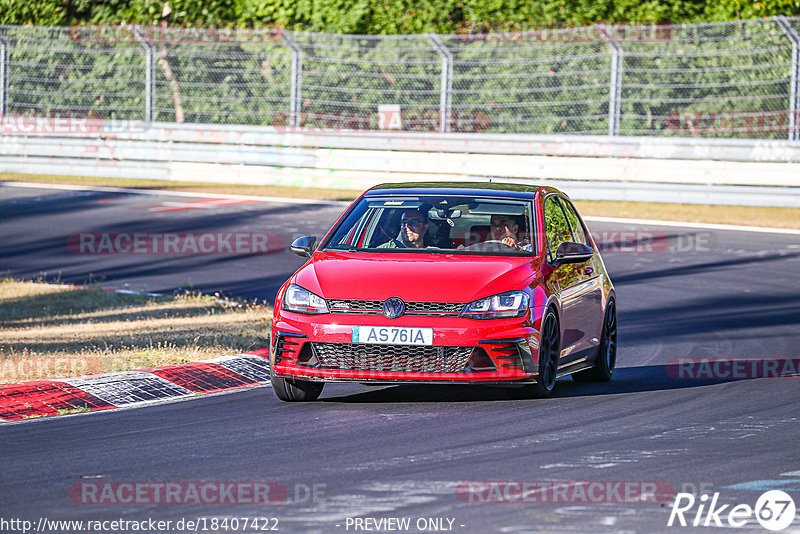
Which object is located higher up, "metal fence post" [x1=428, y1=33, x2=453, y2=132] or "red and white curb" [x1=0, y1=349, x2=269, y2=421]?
"metal fence post" [x1=428, y1=33, x2=453, y2=132]

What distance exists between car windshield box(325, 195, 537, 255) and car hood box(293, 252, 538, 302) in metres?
0.27

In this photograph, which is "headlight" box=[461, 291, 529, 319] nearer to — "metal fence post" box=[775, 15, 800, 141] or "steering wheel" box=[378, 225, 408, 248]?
"steering wheel" box=[378, 225, 408, 248]

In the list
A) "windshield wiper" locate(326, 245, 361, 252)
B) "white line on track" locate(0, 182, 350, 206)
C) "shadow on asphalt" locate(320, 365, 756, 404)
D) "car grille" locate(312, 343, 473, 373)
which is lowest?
"white line on track" locate(0, 182, 350, 206)

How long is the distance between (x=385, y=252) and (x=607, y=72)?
1755cm

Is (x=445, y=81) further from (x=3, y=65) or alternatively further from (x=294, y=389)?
(x=294, y=389)

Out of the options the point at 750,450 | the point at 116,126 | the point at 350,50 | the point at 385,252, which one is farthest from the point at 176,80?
the point at 750,450

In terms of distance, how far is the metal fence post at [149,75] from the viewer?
95.8 ft

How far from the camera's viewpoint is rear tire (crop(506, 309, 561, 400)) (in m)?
8.99

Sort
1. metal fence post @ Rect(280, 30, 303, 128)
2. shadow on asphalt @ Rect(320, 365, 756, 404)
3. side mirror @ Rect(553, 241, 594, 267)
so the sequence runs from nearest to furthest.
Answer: shadow on asphalt @ Rect(320, 365, 756, 404) < side mirror @ Rect(553, 241, 594, 267) < metal fence post @ Rect(280, 30, 303, 128)

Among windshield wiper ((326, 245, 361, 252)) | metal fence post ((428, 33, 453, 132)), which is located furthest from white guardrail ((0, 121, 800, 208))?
windshield wiper ((326, 245, 361, 252))

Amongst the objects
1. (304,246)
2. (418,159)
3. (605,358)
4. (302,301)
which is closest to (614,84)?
(418,159)

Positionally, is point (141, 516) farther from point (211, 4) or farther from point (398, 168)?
point (211, 4)

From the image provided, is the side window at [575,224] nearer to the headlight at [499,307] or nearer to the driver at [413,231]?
the driver at [413,231]

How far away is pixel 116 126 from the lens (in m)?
29.4
